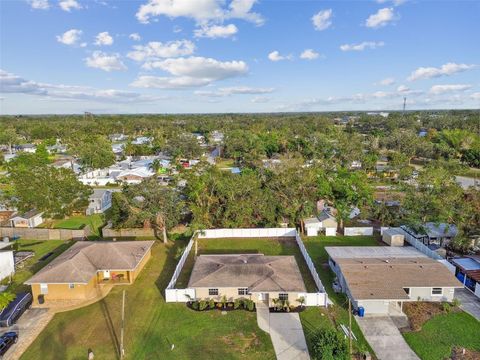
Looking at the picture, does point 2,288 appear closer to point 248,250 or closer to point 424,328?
point 248,250

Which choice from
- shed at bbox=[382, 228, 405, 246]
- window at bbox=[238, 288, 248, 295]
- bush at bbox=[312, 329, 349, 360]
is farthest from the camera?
shed at bbox=[382, 228, 405, 246]

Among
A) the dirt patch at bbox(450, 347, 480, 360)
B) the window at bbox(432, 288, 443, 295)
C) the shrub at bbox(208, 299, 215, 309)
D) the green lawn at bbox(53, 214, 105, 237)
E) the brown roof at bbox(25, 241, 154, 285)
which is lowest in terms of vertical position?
the dirt patch at bbox(450, 347, 480, 360)

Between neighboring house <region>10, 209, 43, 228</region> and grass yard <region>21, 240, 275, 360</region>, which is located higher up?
neighboring house <region>10, 209, 43, 228</region>

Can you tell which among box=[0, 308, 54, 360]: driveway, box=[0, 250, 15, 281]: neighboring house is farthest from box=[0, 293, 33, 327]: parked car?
box=[0, 250, 15, 281]: neighboring house

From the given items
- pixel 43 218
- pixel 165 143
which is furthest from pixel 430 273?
pixel 165 143

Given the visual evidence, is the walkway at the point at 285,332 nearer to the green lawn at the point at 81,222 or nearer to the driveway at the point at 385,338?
the driveway at the point at 385,338

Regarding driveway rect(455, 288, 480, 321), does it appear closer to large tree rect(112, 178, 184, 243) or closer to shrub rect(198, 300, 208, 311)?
shrub rect(198, 300, 208, 311)

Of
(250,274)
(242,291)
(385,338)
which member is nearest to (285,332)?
(242,291)
